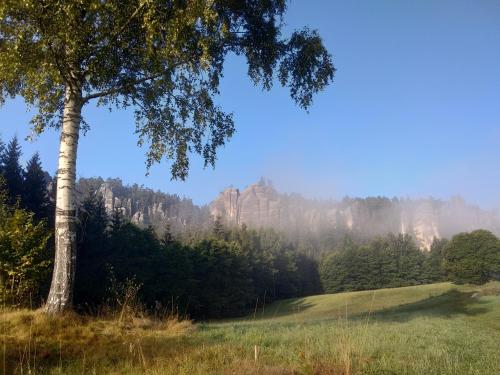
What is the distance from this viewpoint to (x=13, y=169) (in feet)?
131

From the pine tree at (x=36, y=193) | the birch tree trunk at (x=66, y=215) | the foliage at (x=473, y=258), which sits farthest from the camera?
the foliage at (x=473, y=258)

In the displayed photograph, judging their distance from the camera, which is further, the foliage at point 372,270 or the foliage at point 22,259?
the foliage at point 372,270

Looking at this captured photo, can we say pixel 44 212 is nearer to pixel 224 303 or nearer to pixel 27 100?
pixel 224 303

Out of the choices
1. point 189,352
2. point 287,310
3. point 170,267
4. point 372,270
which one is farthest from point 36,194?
point 372,270

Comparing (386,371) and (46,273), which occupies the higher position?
(46,273)

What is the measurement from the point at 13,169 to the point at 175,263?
786 inches

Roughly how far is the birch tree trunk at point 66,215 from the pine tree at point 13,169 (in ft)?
109

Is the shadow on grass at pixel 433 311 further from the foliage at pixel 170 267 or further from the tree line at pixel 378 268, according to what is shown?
the tree line at pixel 378 268

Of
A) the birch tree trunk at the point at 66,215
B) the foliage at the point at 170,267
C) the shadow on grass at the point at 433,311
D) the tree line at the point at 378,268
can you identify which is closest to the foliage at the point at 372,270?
the tree line at the point at 378,268

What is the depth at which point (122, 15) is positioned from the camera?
27.0 ft

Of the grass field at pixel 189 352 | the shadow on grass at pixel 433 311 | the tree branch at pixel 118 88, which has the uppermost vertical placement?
the tree branch at pixel 118 88

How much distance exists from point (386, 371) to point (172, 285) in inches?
1765

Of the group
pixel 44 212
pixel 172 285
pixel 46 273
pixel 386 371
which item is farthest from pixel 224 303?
pixel 386 371

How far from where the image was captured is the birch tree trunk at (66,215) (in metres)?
7.64
